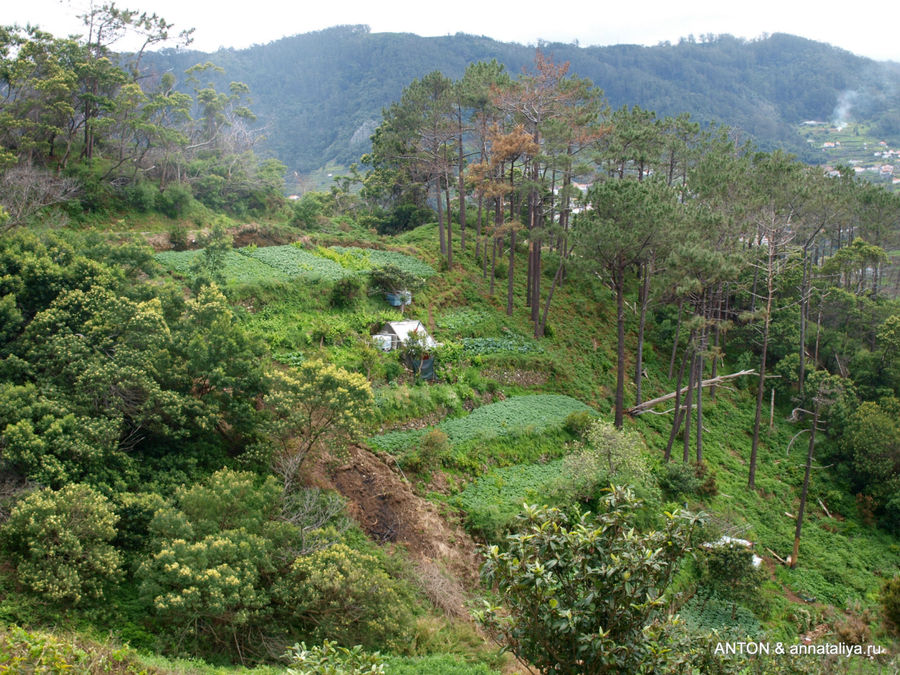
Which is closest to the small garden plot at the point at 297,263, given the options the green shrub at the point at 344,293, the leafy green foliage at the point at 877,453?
the green shrub at the point at 344,293

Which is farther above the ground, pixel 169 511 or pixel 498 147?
pixel 498 147

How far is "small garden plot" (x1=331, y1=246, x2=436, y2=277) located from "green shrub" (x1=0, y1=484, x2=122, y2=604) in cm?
1881

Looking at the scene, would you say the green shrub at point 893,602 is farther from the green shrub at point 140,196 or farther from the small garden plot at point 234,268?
the green shrub at point 140,196

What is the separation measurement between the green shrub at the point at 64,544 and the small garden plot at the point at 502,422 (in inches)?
323

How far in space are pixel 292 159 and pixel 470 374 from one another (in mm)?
86740

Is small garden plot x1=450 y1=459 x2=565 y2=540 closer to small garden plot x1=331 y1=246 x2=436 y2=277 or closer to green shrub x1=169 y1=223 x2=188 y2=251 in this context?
small garden plot x1=331 y1=246 x2=436 y2=277

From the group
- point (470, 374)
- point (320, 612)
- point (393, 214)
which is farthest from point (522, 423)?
point (393, 214)

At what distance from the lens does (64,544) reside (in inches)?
408

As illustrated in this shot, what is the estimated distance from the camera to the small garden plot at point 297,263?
2488 cm

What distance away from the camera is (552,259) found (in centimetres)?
3678

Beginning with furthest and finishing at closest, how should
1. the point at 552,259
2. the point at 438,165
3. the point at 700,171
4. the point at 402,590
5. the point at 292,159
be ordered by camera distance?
the point at 292,159, the point at 552,259, the point at 438,165, the point at 700,171, the point at 402,590

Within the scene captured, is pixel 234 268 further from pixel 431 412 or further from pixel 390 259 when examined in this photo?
pixel 431 412

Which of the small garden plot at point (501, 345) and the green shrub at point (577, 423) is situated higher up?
the small garden plot at point (501, 345)

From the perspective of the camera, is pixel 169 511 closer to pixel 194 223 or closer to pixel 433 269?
pixel 433 269
